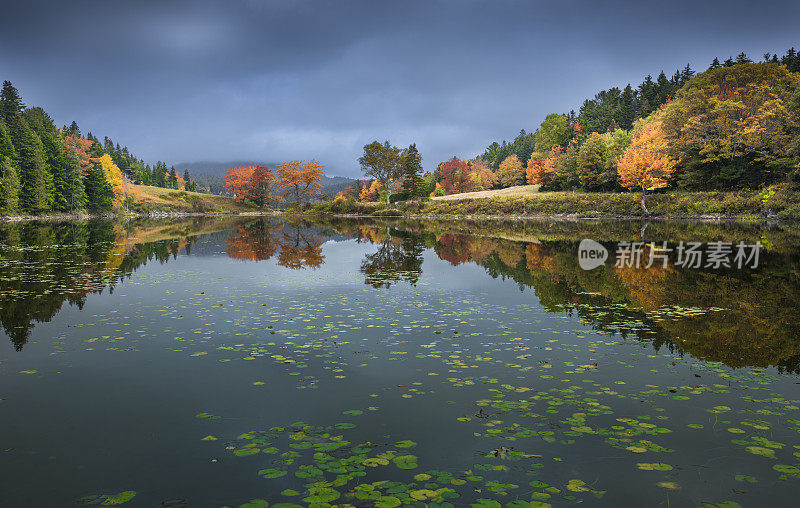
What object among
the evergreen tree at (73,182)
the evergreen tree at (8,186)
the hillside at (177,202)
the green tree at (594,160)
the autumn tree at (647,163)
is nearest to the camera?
the autumn tree at (647,163)

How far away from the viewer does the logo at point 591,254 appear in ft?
66.6

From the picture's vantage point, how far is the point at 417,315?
37.6 ft

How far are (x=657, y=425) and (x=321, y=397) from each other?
482 cm

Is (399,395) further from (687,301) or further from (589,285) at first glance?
(589,285)

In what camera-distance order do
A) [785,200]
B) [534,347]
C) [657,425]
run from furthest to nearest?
[785,200]
[534,347]
[657,425]

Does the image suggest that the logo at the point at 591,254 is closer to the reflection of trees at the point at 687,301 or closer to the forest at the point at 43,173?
the reflection of trees at the point at 687,301

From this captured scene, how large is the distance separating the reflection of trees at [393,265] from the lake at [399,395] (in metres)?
2.32

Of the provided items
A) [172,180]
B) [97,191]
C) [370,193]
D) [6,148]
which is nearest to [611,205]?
[370,193]

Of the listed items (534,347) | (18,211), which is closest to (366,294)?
(534,347)

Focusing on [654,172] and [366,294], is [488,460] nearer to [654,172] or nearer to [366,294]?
[366,294]

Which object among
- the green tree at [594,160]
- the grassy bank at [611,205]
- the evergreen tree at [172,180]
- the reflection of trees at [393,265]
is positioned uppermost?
the evergreen tree at [172,180]

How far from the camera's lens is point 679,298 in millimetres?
13156

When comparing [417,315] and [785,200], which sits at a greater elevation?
[785,200]

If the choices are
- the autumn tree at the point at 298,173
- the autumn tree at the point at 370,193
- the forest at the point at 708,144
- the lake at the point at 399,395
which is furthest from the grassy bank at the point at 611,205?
the lake at the point at 399,395
